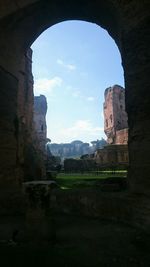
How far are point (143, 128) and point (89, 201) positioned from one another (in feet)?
7.71

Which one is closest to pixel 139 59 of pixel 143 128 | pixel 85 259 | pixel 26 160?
pixel 143 128

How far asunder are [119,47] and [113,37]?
23.4 inches

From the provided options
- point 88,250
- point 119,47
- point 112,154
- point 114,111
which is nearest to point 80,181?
point 119,47

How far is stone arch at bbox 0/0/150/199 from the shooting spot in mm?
A: 5219

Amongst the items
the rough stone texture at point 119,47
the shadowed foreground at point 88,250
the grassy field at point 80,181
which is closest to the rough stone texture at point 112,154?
the grassy field at point 80,181

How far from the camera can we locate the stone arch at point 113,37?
5219mm

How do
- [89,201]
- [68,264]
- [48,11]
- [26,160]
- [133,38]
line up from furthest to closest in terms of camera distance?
[26,160], [48,11], [89,201], [133,38], [68,264]

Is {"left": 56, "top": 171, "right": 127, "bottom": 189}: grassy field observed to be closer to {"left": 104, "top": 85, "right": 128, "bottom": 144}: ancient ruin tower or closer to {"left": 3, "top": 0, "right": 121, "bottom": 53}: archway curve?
{"left": 3, "top": 0, "right": 121, "bottom": 53}: archway curve

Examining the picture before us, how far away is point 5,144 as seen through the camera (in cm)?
724

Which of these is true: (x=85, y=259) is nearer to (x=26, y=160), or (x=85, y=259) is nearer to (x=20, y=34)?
(x=20, y=34)

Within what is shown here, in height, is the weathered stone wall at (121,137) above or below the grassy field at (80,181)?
above

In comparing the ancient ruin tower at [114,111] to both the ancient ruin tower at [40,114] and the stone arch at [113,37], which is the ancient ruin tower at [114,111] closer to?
the ancient ruin tower at [40,114]

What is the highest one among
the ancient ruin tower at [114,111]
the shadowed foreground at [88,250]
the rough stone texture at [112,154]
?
the ancient ruin tower at [114,111]

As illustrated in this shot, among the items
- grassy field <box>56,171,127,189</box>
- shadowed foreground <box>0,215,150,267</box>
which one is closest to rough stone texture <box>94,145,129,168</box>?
grassy field <box>56,171,127,189</box>
